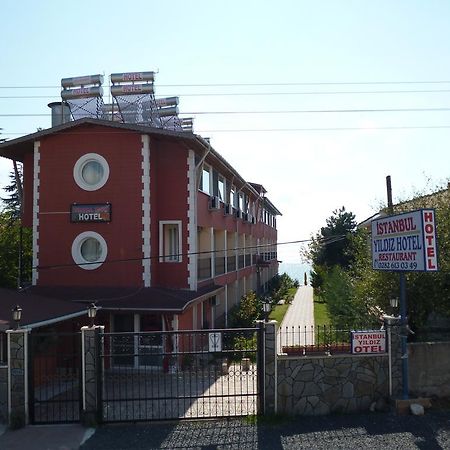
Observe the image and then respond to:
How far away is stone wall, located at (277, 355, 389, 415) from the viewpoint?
1023 centimetres

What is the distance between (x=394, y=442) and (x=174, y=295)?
8.74m

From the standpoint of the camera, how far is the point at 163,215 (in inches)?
692

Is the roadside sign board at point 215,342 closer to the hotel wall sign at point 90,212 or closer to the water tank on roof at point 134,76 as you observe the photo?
the hotel wall sign at point 90,212

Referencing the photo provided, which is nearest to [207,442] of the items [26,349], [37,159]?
[26,349]

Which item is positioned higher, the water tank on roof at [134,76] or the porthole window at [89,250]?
the water tank on roof at [134,76]

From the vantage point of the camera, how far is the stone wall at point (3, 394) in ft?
33.1

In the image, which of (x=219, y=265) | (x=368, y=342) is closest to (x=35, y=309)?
(x=368, y=342)

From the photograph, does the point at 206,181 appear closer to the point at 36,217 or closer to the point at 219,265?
the point at 219,265

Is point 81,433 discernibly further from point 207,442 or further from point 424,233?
point 424,233

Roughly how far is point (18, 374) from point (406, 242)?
318 inches

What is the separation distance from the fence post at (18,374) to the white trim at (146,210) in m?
6.86

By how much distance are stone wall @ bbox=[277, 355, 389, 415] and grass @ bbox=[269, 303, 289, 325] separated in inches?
651

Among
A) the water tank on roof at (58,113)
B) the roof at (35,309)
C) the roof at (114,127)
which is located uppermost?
the water tank on roof at (58,113)

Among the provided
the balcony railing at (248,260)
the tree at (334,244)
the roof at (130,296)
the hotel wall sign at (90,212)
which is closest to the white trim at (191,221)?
the roof at (130,296)
